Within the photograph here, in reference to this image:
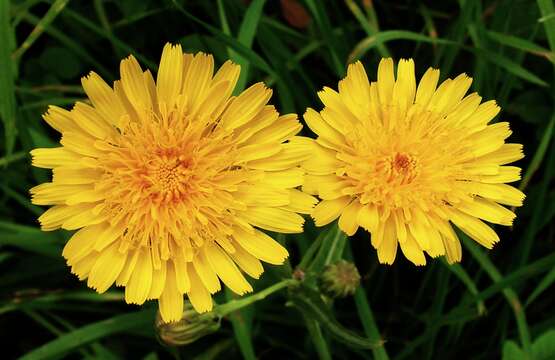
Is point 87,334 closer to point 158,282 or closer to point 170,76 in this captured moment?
point 158,282

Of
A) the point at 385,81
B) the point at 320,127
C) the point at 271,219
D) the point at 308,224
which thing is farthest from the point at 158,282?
the point at 385,81

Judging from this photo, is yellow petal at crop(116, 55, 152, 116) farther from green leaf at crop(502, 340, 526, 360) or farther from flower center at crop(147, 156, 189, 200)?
green leaf at crop(502, 340, 526, 360)

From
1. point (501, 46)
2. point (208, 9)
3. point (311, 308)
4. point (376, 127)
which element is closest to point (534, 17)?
point (501, 46)

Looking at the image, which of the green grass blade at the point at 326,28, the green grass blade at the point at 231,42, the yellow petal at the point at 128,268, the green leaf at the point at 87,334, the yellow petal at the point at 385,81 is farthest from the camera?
the green grass blade at the point at 326,28

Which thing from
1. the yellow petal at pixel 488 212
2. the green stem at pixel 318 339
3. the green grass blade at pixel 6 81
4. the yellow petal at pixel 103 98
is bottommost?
the green stem at pixel 318 339

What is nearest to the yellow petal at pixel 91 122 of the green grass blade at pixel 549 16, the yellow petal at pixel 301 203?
the yellow petal at pixel 301 203

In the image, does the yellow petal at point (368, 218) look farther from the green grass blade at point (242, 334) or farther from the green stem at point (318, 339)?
the green grass blade at point (242, 334)

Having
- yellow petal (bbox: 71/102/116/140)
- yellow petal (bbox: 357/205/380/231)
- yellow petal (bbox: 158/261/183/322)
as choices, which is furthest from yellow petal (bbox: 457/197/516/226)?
yellow petal (bbox: 71/102/116/140)
